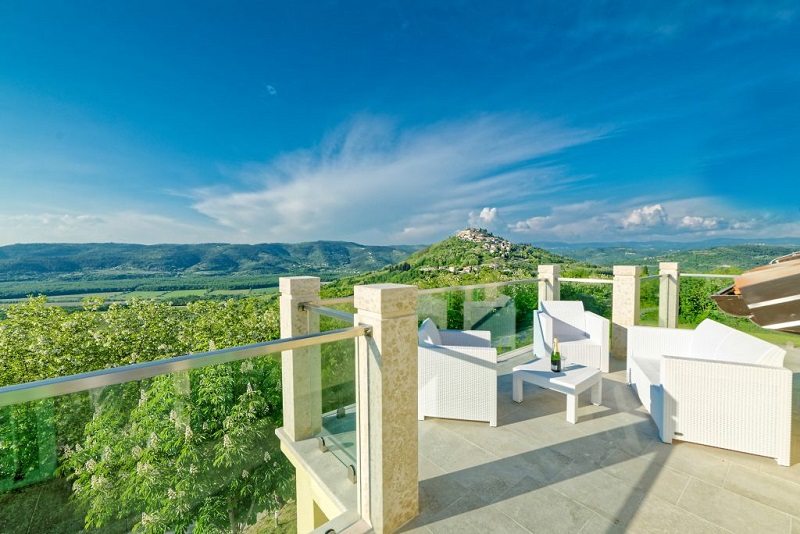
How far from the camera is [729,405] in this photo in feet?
8.47

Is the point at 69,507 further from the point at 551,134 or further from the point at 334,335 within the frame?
the point at 551,134

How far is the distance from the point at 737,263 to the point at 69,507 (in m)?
12.0

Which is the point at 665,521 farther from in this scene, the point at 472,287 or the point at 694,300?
the point at 694,300

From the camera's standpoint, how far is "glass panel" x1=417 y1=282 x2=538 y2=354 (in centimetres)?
443

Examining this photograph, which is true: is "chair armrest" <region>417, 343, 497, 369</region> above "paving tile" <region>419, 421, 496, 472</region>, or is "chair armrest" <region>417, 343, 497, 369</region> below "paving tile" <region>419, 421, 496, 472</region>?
above

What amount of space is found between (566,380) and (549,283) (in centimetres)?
283

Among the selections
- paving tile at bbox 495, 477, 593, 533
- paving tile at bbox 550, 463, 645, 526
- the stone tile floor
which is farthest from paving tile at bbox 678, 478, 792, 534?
paving tile at bbox 495, 477, 593, 533

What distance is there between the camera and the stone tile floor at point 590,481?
6.48 feet

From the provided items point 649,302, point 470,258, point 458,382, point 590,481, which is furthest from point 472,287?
point 470,258

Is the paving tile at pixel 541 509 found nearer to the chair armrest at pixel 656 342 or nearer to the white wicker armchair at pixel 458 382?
the white wicker armchair at pixel 458 382

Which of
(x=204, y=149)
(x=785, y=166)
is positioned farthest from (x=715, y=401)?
(x=785, y=166)

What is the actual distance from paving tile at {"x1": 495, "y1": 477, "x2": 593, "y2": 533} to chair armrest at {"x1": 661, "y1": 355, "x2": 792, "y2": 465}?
1393 mm

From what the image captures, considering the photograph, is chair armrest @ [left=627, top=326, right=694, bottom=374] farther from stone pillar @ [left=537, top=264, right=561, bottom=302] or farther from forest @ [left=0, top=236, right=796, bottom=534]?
forest @ [left=0, top=236, right=796, bottom=534]

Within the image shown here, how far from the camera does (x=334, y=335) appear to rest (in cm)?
178
